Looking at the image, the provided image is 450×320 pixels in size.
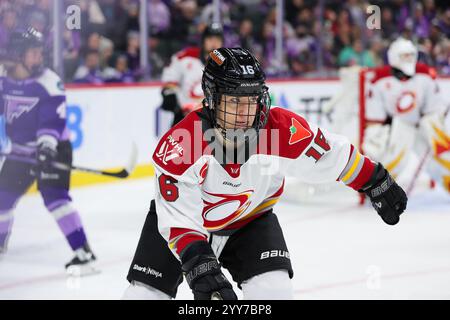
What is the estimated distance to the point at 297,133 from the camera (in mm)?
2596

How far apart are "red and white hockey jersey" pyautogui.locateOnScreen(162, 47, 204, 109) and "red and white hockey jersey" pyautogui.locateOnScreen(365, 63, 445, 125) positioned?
113 cm

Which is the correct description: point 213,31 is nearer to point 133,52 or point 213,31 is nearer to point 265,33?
point 133,52

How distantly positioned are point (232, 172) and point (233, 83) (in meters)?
0.25

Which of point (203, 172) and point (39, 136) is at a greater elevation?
point (203, 172)

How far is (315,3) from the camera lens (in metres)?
8.78

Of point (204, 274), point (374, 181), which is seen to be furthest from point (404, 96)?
point (204, 274)

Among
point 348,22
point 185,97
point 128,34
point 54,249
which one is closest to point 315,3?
point 348,22

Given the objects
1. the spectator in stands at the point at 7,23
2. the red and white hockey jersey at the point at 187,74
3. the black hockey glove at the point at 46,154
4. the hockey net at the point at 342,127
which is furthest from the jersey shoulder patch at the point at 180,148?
the hockey net at the point at 342,127

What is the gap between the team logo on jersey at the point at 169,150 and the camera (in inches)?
97.0

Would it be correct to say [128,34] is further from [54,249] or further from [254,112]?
[254,112]

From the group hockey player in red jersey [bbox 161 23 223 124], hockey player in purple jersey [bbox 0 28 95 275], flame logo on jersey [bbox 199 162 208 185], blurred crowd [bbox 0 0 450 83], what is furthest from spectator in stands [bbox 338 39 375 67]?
flame logo on jersey [bbox 199 162 208 185]

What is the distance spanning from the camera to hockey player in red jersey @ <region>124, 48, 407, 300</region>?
2.48 meters

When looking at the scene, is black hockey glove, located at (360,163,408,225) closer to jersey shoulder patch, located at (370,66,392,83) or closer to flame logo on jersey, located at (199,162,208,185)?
flame logo on jersey, located at (199,162,208,185)

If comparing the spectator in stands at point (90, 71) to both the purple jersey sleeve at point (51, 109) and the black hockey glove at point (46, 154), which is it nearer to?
the purple jersey sleeve at point (51, 109)
